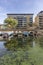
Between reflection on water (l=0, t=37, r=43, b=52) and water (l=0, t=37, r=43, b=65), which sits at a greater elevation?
water (l=0, t=37, r=43, b=65)

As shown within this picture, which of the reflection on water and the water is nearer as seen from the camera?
the water

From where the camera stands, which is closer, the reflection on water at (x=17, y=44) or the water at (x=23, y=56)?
the water at (x=23, y=56)

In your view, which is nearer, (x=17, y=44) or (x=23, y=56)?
(x=23, y=56)

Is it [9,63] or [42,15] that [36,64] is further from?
[42,15]

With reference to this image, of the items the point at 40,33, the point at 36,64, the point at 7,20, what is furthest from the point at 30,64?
the point at 7,20

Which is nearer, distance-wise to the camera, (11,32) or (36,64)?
(36,64)

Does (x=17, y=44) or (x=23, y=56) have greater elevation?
(x=23, y=56)

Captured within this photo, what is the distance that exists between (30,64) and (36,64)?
0.27 m

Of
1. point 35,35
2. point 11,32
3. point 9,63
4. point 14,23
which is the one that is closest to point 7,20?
point 14,23

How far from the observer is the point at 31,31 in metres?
32.2

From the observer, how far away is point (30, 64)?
321 inches

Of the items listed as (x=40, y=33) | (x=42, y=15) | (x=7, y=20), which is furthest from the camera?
(x=42, y=15)

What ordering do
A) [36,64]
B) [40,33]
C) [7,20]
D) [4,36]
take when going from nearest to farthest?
[36,64] < [4,36] < [40,33] < [7,20]

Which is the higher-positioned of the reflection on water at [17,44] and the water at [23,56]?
the water at [23,56]
